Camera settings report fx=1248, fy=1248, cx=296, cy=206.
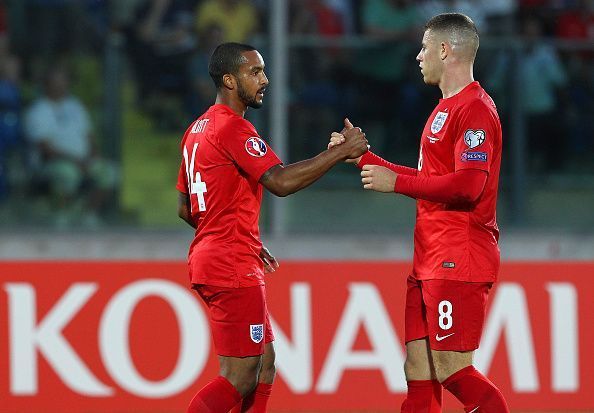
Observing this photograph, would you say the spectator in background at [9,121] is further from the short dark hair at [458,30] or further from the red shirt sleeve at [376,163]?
the short dark hair at [458,30]

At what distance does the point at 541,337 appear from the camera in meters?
7.50

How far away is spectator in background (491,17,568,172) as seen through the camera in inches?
361

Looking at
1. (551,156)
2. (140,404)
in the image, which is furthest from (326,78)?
(140,404)

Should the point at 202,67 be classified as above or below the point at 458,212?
above

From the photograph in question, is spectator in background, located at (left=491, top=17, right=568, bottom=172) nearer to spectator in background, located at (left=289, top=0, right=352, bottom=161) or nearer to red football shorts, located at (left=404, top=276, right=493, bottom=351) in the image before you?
spectator in background, located at (left=289, top=0, right=352, bottom=161)

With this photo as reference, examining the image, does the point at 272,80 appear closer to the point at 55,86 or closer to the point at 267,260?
the point at 55,86

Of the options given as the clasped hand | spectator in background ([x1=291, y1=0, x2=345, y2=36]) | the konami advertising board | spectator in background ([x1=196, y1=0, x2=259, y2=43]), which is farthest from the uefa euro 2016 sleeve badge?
spectator in background ([x1=291, y1=0, x2=345, y2=36])

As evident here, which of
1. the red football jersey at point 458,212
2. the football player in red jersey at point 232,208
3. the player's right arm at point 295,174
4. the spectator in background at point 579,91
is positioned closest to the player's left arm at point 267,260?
the football player in red jersey at point 232,208

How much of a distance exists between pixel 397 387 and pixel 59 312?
2038mm

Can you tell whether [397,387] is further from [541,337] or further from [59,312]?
[59,312]

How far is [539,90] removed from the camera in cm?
930

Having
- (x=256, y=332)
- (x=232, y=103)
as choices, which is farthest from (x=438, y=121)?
(x=256, y=332)

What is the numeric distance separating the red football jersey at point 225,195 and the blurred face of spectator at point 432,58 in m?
0.74

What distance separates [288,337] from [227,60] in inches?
101
